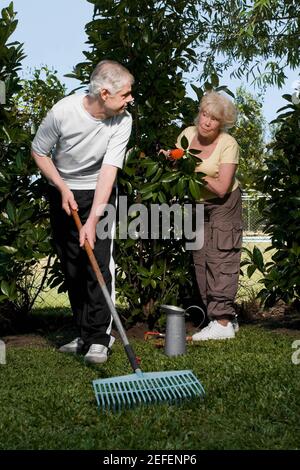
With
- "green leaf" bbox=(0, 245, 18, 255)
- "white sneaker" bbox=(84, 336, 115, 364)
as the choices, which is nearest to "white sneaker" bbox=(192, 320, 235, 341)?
"white sneaker" bbox=(84, 336, 115, 364)

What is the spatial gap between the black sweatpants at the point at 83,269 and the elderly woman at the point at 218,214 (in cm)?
88

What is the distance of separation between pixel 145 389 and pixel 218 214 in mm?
2359

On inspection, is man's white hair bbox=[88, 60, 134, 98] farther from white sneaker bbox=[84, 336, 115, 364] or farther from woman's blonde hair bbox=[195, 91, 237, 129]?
white sneaker bbox=[84, 336, 115, 364]

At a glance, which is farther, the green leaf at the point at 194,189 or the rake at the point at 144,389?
the green leaf at the point at 194,189

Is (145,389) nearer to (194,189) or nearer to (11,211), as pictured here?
(194,189)

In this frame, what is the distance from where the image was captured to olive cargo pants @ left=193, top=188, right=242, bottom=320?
6.09 m

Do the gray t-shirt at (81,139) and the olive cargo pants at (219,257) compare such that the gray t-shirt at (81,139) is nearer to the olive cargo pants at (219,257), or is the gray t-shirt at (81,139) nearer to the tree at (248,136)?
the olive cargo pants at (219,257)

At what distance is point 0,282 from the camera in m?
6.01

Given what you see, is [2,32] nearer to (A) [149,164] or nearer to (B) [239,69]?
(A) [149,164]

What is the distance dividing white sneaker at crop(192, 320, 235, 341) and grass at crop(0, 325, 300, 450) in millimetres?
623

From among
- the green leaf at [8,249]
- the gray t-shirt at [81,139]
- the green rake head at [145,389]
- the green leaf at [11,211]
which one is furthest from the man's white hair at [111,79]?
the green rake head at [145,389]

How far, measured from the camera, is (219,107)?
582 cm

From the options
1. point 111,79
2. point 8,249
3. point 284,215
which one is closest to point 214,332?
point 284,215

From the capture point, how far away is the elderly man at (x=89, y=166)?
4996mm
